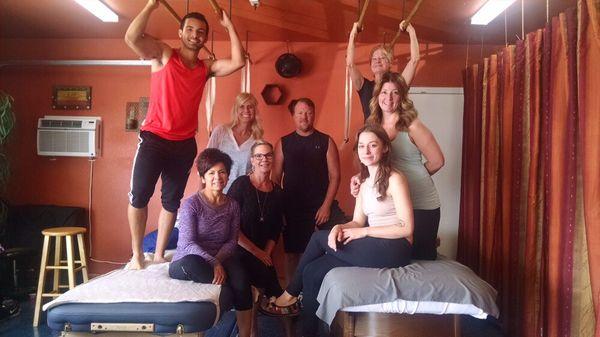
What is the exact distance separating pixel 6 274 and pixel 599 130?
4.36 metres

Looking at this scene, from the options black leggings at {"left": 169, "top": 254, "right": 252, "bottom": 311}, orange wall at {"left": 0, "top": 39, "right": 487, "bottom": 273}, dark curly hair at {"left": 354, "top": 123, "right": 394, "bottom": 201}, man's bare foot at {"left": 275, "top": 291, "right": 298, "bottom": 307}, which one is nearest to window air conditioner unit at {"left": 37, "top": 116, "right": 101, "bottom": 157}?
orange wall at {"left": 0, "top": 39, "right": 487, "bottom": 273}

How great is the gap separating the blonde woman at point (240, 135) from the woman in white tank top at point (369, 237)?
1089 mm

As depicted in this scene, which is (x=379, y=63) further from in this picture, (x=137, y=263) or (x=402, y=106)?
(x=137, y=263)

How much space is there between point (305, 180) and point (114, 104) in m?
2.40

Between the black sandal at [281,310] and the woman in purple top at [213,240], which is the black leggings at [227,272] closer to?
the woman in purple top at [213,240]

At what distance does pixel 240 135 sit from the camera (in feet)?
10.8

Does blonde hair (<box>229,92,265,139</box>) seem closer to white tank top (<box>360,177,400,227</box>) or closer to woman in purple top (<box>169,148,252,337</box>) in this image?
woman in purple top (<box>169,148,252,337</box>)

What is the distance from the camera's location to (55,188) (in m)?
4.36

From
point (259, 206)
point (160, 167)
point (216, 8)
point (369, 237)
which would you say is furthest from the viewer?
point (259, 206)

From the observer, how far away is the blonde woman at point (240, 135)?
3.20 metres

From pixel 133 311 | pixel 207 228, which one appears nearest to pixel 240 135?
pixel 207 228

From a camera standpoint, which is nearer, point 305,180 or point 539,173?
point 539,173

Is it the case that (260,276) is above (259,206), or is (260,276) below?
below

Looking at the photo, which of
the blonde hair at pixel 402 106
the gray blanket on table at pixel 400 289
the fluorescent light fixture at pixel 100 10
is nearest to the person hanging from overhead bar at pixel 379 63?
the blonde hair at pixel 402 106
